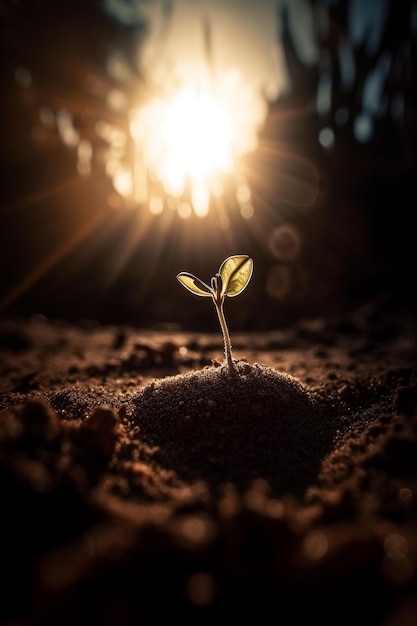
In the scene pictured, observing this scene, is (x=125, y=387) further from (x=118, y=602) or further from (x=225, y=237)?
(x=225, y=237)

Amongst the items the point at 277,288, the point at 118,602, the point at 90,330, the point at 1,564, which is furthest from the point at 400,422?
the point at 277,288

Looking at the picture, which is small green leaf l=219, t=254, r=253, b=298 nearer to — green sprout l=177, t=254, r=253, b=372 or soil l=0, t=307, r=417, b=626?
green sprout l=177, t=254, r=253, b=372

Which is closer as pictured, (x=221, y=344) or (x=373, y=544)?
(x=373, y=544)

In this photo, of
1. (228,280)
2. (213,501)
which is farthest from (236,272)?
(213,501)

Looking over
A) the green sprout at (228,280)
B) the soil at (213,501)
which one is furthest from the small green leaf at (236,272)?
the soil at (213,501)

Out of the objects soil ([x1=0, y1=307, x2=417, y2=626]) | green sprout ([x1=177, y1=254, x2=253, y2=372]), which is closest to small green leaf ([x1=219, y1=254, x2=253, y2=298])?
green sprout ([x1=177, y1=254, x2=253, y2=372])
